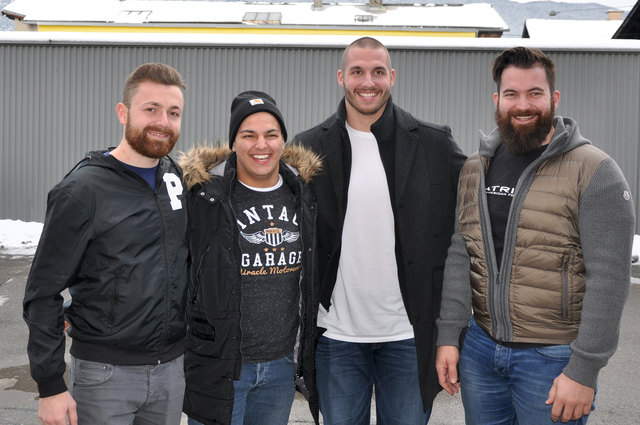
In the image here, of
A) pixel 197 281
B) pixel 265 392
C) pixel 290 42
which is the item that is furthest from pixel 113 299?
pixel 290 42

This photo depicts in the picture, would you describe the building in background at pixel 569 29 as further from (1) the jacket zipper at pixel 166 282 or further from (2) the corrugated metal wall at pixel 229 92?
(1) the jacket zipper at pixel 166 282

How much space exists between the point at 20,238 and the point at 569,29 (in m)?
28.1

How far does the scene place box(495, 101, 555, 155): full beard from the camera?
2.59 metres

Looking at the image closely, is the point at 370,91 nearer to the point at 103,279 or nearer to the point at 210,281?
the point at 210,281

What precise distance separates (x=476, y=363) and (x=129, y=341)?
5.03 ft

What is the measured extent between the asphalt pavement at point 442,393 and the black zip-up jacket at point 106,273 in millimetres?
2103

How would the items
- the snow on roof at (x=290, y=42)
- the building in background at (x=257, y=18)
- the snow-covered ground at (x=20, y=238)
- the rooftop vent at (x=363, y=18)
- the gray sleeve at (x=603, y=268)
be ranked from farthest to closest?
the rooftop vent at (x=363, y=18), the building in background at (x=257, y=18), the snow on roof at (x=290, y=42), the snow-covered ground at (x=20, y=238), the gray sleeve at (x=603, y=268)

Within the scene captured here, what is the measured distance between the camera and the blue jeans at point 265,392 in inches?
107

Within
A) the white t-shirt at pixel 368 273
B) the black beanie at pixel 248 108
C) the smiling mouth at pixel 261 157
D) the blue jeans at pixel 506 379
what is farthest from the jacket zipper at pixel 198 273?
the blue jeans at pixel 506 379

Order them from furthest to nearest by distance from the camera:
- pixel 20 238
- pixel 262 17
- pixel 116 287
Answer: pixel 262 17
pixel 20 238
pixel 116 287

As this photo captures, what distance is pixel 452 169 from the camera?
10.2 ft

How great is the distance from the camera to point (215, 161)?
2836 millimetres

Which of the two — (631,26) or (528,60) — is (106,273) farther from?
(631,26)

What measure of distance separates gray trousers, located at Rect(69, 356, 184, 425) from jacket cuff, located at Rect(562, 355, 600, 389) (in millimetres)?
1675
